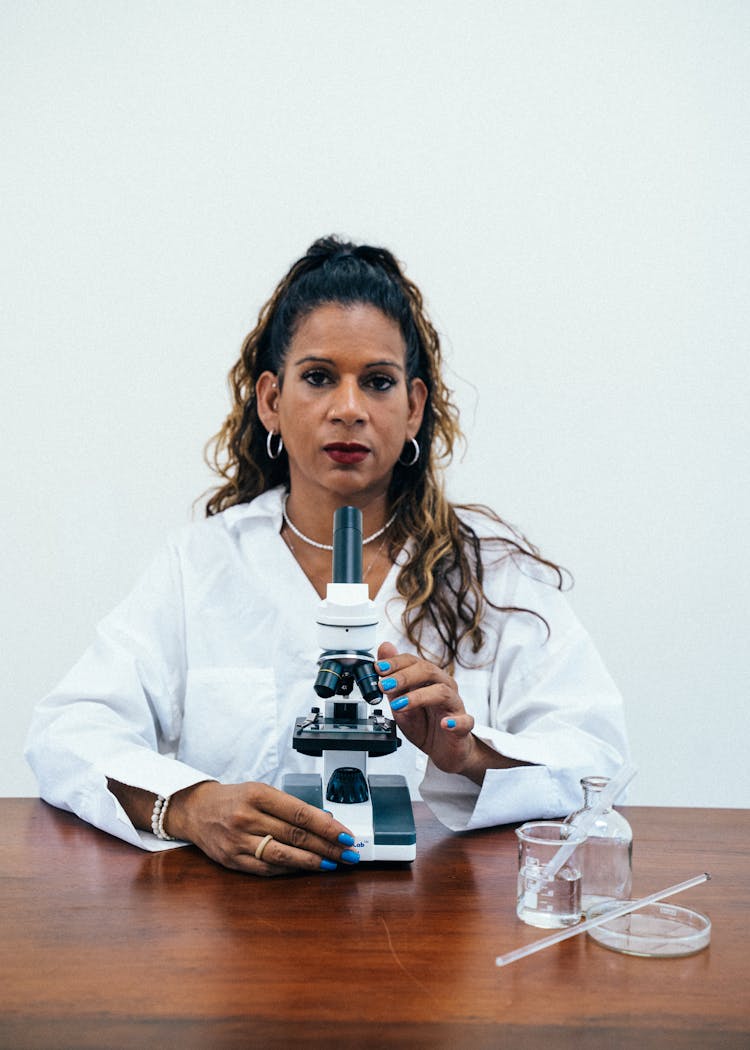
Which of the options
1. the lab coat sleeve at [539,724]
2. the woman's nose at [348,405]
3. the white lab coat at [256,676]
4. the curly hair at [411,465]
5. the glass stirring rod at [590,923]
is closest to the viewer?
the glass stirring rod at [590,923]

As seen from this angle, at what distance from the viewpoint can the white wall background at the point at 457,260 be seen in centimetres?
271

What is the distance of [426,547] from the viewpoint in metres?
1.98

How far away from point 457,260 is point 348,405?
1.11 metres

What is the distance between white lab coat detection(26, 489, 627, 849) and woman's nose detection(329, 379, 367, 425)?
1.05 ft

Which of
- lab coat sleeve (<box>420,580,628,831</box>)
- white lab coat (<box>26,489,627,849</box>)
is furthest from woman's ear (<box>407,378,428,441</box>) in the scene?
lab coat sleeve (<box>420,580,628,831</box>)

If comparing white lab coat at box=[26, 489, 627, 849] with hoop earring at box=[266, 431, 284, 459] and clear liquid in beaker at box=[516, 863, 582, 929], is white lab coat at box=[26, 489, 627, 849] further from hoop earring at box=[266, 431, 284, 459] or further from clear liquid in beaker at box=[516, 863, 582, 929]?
clear liquid in beaker at box=[516, 863, 582, 929]

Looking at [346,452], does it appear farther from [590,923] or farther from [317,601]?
[590,923]

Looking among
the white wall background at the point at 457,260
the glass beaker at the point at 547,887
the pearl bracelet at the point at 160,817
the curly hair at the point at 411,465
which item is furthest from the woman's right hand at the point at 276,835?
the white wall background at the point at 457,260

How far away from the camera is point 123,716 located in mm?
1738

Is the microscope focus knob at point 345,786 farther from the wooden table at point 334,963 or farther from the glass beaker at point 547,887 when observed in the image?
the glass beaker at point 547,887

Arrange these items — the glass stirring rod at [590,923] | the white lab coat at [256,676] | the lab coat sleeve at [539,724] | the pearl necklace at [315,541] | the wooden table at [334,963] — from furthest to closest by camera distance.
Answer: the pearl necklace at [315,541] → the white lab coat at [256,676] → the lab coat sleeve at [539,724] → the glass stirring rod at [590,923] → the wooden table at [334,963]

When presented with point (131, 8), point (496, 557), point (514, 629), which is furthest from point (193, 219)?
point (514, 629)

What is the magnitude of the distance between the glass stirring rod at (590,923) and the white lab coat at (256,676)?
39cm

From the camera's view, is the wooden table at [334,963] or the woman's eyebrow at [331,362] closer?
the wooden table at [334,963]
